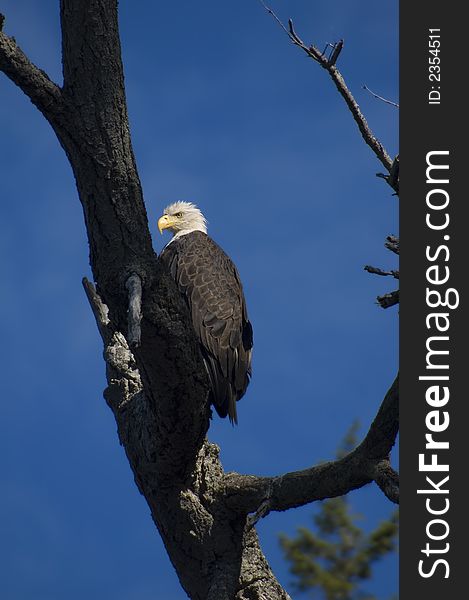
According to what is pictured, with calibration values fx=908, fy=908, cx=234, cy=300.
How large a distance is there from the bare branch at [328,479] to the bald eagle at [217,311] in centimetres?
48

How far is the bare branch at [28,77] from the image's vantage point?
4301 millimetres

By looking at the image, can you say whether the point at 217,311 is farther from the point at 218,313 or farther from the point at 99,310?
the point at 99,310

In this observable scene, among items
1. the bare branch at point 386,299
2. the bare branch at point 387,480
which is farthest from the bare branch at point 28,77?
the bare branch at point 387,480

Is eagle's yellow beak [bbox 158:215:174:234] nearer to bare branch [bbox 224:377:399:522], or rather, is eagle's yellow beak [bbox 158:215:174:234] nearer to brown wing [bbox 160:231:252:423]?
brown wing [bbox 160:231:252:423]

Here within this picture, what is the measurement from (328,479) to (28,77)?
8.59ft

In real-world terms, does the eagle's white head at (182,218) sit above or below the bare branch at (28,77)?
above

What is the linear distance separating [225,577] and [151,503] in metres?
0.69

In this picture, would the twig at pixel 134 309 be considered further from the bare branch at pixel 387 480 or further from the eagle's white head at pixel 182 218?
the eagle's white head at pixel 182 218

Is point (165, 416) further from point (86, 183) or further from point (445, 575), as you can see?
point (445, 575)

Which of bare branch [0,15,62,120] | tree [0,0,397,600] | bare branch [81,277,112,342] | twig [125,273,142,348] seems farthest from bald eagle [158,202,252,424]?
bare branch [0,15,62,120]

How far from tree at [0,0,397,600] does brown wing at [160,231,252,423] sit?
1.40 ft

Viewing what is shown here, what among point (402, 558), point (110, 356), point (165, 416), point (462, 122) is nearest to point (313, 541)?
point (110, 356)

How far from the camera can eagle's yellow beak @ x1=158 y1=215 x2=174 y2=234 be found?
356 inches

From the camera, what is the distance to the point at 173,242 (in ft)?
23.9
